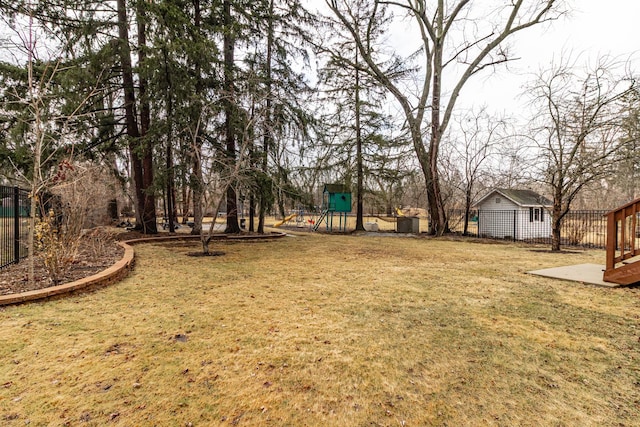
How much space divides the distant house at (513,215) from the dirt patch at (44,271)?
1646 cm

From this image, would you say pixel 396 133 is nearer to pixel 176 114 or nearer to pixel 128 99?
pixel 176 114

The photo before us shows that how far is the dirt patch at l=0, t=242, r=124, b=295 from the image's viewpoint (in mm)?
4030

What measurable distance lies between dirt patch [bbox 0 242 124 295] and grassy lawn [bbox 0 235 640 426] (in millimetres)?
757

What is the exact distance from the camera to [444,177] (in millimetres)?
14719

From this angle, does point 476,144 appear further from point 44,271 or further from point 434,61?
point 44,271

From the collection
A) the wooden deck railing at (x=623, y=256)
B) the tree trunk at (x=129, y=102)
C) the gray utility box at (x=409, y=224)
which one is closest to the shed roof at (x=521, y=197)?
the gray utility box at (x=409, y=224)

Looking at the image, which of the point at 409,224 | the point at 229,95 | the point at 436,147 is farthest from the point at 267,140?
the point at 409,224

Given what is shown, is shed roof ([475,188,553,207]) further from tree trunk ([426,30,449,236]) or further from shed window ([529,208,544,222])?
tree trunk ([426,30,449,236])

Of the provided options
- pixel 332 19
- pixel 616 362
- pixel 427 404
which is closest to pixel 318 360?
pixel 427 404

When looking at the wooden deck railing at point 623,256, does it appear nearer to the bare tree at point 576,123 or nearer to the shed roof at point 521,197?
the bare tree at point 576,123

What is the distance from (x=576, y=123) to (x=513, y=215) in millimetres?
8151

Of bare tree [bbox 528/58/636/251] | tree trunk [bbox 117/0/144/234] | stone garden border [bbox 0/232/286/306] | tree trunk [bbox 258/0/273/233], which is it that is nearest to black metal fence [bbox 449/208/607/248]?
bare tree [bbox 528/58/636/251]

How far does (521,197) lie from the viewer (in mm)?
15836

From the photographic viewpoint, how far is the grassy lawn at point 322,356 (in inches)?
70.1
